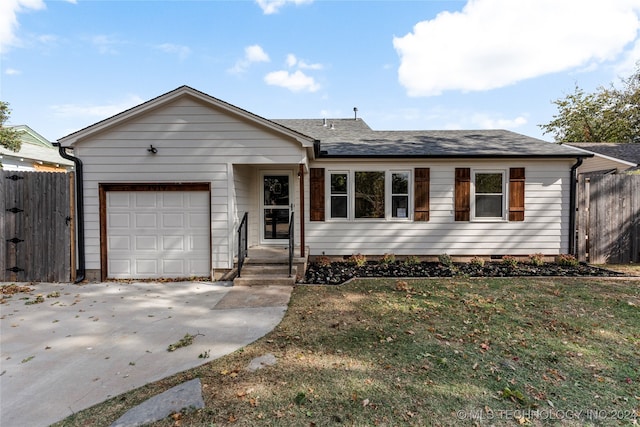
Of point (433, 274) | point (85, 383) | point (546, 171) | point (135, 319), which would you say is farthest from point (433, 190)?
point (85, 383)

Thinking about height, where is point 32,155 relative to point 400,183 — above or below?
above

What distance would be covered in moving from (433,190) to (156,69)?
1113 cm

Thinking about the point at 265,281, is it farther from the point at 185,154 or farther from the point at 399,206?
the point at 399,206

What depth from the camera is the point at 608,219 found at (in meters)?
8.17

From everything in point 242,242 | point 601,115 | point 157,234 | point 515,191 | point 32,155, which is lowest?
point 242,242

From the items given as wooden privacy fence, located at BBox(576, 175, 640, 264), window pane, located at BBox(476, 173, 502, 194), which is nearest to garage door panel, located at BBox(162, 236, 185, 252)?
window pane, located at BBox(476, 173, 502, 194)

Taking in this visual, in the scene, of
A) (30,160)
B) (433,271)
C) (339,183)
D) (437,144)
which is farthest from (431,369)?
(30,160)

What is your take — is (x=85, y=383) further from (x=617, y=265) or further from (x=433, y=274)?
(x=617, y=265)

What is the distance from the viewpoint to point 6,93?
1346 cm

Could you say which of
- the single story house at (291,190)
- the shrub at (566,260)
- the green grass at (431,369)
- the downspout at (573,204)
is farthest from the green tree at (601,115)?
the green grass at (431,369)

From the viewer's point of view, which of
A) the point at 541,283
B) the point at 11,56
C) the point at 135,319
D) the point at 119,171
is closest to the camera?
the point at 135,319

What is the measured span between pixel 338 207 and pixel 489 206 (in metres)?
4.08

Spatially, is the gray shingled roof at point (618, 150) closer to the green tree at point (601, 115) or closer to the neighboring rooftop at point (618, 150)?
the neighboring rooftop at point (618, 150)

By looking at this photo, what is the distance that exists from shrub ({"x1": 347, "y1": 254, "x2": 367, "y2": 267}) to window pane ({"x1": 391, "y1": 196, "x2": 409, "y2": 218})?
144 centimetres
